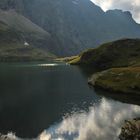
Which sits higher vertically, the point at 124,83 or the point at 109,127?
the point at 124,83

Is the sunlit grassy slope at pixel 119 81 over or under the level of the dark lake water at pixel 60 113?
over

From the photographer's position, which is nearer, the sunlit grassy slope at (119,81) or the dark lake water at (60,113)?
the dark lake water at (60,113)

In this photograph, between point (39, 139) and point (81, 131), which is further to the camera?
point (81, 131)

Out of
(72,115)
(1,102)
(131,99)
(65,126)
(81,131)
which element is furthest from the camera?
(131,99)

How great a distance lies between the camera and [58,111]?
9894 centimetres

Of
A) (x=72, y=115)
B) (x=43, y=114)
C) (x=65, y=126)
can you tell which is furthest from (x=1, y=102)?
(x=65, y=126)

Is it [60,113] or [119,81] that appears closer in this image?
[60,113]

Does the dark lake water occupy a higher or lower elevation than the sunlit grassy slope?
lower

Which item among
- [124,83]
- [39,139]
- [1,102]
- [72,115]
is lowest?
[39,139]

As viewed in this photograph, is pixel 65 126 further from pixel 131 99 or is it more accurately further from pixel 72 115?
pixel 131 99

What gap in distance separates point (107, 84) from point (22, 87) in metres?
42.2

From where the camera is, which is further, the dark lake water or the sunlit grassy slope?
the sunlit grassy slope

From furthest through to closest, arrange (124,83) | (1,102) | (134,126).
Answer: (124,83), (1,102), (134,126)

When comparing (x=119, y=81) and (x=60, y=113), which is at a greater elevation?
(x=119, y=81)
